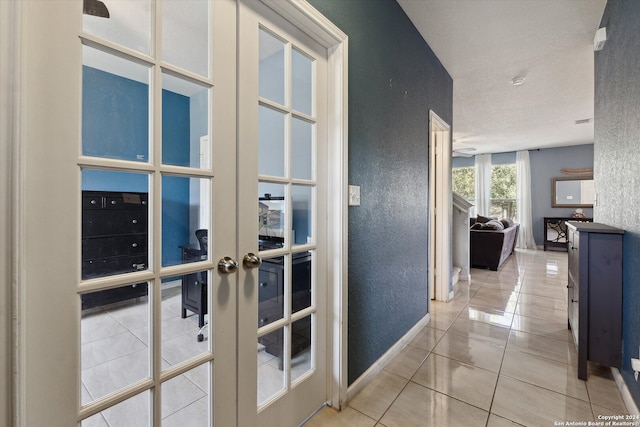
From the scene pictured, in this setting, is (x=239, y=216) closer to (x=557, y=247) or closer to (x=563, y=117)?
(x=563, y=117)

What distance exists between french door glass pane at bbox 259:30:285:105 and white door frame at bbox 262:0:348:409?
31cm

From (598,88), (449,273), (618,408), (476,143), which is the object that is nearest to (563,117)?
(476,143)

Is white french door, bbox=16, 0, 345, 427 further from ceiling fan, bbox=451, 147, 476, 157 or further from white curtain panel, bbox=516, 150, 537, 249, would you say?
white curtain panel, bbox=516, 150, 537, 249

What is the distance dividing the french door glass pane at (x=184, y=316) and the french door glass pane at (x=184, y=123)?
0.42 meters

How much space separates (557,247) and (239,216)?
8.82 m

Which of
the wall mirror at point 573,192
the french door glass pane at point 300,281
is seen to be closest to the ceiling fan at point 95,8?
the french door glass pane at point 300,281

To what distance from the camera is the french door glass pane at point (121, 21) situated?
82 cm

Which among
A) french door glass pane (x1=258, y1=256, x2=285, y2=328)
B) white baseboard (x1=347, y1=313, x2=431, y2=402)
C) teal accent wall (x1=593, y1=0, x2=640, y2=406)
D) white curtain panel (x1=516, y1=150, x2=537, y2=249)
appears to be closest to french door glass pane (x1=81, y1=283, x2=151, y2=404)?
french door glass pane (x1=258, y1=256, x2=285, y2=328)

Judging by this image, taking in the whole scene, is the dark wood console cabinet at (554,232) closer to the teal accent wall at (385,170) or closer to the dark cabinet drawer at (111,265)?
the teal accent wall at (385,170)

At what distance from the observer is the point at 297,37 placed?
1416 millimetres

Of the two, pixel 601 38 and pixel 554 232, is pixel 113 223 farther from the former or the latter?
pixel 554 232

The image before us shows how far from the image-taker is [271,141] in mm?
1324

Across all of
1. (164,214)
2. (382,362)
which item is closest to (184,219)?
(164,214)

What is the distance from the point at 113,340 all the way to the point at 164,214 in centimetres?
42
